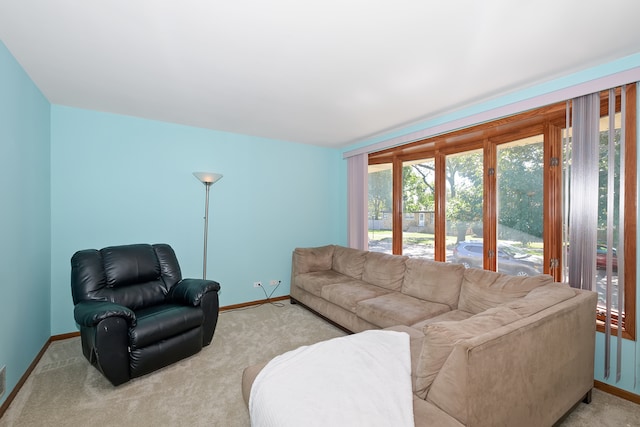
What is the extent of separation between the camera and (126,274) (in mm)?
2785

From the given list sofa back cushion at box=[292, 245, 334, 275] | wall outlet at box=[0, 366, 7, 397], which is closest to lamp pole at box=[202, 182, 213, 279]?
sofa back cushion at box=[292, 245, 334, 275]

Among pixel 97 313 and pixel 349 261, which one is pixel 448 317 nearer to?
pixel 349 261

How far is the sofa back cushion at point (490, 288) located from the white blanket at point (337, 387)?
122 cm

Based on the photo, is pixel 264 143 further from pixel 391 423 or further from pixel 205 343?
pixel 391 423

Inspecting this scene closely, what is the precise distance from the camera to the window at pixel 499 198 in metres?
2.12

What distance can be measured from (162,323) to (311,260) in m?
2.19

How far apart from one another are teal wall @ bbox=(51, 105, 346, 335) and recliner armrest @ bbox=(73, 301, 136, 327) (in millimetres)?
1168

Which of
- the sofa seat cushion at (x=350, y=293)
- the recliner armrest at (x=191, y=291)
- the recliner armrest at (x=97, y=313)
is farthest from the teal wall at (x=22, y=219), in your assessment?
the sofa seat cushion at (x=350, y=293)

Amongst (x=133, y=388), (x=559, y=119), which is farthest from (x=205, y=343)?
(x=559, y=119)

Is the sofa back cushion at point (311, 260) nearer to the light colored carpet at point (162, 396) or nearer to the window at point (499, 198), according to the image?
the window at point (499, 198)

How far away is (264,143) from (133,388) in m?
3.25

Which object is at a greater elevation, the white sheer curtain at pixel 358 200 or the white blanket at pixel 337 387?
the white sheer curtain at pixel 358 200

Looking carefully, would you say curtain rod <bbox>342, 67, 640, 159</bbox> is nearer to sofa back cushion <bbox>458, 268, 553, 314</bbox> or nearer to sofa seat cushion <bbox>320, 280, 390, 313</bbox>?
sofa back cushion <bbox>458, 268, 553, 314</bbox>

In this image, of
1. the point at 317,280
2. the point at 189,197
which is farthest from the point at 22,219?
the point at 317,280
